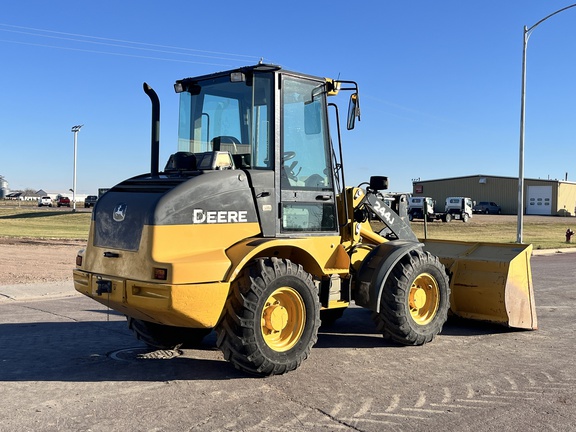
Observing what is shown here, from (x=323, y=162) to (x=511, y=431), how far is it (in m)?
3.29

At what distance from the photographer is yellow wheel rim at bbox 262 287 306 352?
582cm

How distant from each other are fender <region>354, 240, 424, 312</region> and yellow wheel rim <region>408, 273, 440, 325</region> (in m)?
0.59

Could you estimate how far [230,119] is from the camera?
6438 millimetres

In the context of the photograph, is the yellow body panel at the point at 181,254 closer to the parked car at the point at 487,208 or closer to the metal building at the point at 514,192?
the parked car at the point at 487,208

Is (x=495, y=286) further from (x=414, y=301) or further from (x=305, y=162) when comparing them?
(x=305, y=162)

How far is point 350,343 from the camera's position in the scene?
7406mm

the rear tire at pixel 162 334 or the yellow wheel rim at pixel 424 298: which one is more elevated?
the yellow wheel rim at pixel 424 298

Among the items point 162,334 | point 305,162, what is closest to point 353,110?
point 305,162

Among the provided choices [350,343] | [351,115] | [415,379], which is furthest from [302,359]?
[351,115]

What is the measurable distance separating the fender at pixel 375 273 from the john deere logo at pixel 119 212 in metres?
2.67

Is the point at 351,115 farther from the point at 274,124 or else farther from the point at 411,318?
the point at 411,318

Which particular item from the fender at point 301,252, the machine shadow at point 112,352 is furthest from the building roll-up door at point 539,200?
the fender at point 301,252

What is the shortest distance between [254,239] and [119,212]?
1.30m

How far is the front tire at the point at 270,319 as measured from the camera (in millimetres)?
5500
